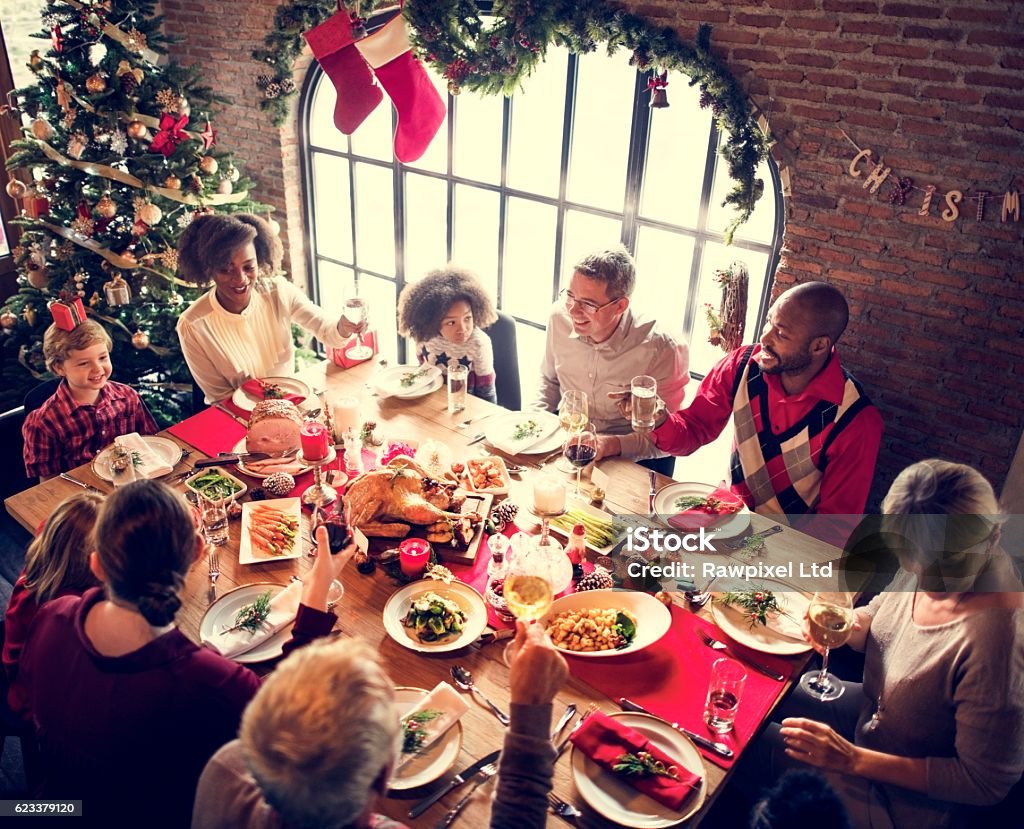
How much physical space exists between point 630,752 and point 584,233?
3.25 metres

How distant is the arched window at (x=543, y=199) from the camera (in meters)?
3.89

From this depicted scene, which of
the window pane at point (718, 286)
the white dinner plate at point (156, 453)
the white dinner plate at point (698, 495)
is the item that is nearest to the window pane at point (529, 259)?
the window pane at point (718, 286)

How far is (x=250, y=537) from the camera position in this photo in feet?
7.50

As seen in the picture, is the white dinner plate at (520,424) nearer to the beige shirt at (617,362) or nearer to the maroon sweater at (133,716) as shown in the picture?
the beige shirt at (617,362)

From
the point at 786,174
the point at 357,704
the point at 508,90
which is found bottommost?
the point at 357,704

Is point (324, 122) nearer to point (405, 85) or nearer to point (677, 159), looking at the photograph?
point (405, 85)

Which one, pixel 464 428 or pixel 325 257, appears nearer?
pixel 464 428

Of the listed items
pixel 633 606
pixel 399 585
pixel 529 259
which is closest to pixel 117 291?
pixel 529 259

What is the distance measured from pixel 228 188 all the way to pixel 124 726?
359 cm

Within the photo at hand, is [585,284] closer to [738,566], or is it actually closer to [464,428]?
[464,428]

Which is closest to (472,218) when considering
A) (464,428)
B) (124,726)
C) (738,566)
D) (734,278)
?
(734,278)

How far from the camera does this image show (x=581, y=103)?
4.16 meters

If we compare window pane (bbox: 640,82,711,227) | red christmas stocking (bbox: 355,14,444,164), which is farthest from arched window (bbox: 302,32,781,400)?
red christmas stocking (bbox: 355,14,444,164)

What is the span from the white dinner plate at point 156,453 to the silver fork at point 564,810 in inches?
67.4
